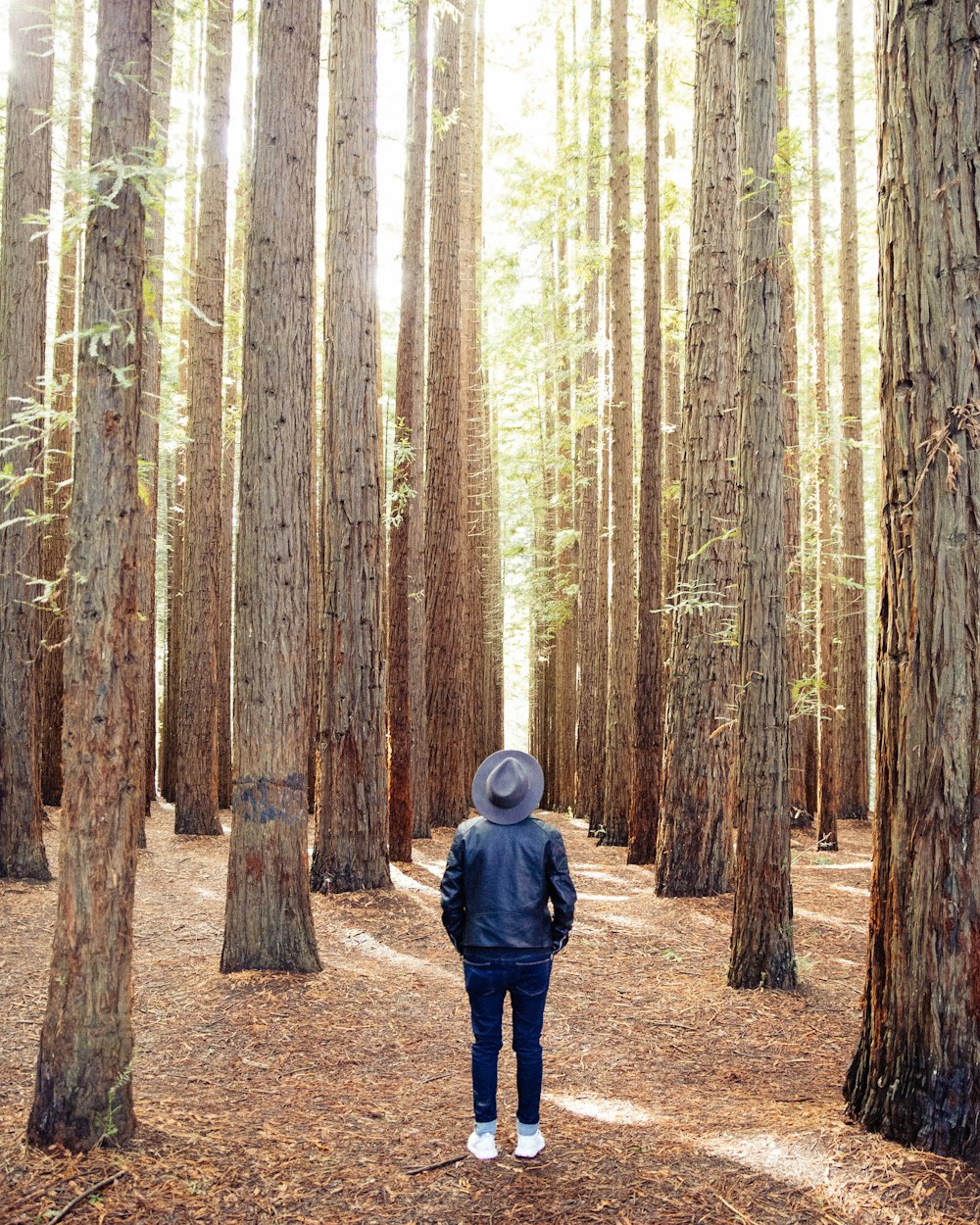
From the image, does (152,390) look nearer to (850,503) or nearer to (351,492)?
(351,492)

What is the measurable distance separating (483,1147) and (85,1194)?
170 cm

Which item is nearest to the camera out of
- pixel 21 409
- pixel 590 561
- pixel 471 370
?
pixel 21 409

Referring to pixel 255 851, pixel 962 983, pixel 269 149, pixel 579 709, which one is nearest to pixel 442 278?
pixel 269 149

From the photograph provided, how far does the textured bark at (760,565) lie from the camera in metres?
7.43

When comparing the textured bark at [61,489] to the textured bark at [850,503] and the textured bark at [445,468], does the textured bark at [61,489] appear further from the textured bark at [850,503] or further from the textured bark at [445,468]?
the textured bark at [850,503]

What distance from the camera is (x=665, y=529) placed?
68.4ft

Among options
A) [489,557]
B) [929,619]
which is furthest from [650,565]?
[489,557]

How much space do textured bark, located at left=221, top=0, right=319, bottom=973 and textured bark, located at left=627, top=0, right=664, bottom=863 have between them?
6.05 m

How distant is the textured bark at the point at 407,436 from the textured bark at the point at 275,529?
4.43 metres

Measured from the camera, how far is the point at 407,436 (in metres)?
13.0

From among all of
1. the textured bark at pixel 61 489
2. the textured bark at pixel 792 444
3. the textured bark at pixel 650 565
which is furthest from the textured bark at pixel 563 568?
the textured bark at pixel 61 489

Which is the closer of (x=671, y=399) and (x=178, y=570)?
(x=178, y=570)

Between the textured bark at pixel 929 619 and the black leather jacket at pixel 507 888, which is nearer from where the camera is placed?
the textured bark at pixel 929 619

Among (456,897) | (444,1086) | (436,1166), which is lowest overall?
(444,1086)
